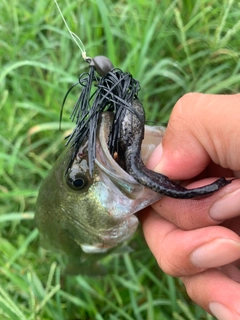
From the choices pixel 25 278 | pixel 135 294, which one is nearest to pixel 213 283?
pixel 135 294

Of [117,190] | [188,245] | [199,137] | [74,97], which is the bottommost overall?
[74,97]

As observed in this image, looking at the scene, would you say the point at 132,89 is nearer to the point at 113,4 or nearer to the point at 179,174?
the point at 179,174

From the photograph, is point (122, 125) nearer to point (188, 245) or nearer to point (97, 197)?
point (97, 197)

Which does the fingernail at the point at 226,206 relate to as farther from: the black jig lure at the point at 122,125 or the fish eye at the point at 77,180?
the fish eye at the point at 77,180

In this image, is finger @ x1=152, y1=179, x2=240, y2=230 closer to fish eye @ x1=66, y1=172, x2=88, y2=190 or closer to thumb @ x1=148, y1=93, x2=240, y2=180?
thumb @ x1=148, y1=93, x2=240, y2=180

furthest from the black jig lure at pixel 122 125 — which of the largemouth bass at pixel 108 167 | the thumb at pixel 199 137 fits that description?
the thumb at pixel 199 137

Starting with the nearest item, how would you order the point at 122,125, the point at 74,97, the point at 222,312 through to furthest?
the point at 122,125 < the point at 222,312 < the point at 74,97

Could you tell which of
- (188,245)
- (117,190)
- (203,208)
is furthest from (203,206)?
(117,190)

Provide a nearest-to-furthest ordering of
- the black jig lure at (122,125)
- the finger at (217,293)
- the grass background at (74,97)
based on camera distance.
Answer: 1. the black jig lure at (122,125)
2. the finger at (217,293)
3. the grass background at (74,97)

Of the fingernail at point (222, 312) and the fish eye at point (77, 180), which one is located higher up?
the fish eye at point (77, 180)
